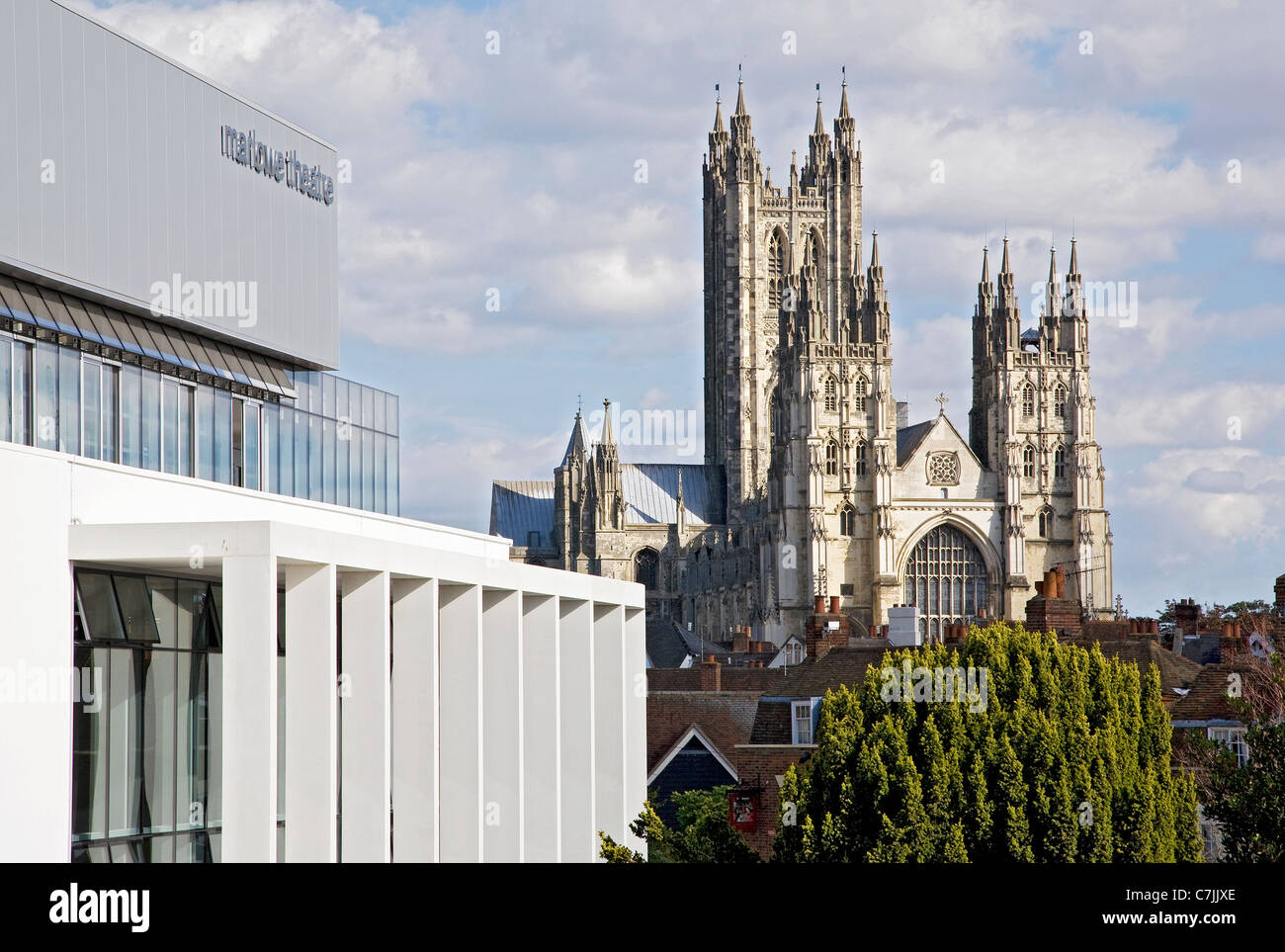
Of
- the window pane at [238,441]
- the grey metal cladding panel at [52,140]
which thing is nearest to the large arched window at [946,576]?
the window pane at [238,441]

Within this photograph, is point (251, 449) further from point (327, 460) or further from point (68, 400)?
point (68, 400)

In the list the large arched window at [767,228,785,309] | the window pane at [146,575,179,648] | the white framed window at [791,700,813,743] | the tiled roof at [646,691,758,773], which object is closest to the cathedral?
the large arched window at [767,228,785,309]

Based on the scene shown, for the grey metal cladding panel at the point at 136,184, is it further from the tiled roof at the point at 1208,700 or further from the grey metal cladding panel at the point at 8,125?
the tiled roof at the point at 1208,700

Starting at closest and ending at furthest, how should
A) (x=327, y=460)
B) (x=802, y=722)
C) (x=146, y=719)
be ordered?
(x=146, y=719), (x=327, y=460), (x=802, y=722)

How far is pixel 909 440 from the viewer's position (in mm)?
105438

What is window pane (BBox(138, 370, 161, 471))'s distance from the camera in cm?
2467

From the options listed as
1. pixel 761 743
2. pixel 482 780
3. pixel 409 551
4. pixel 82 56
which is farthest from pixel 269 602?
pixel 761 743

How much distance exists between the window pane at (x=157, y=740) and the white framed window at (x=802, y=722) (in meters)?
19.8

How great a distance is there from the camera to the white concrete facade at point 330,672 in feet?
50.8

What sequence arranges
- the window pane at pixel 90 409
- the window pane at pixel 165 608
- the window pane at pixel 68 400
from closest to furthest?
the window pane at pixel 165 608
the window pane at pixel 68 400
the window pane at pixel 90 409

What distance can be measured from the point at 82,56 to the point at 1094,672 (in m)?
16.9

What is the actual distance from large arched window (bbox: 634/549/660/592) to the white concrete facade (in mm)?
103768

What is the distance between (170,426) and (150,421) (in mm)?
666

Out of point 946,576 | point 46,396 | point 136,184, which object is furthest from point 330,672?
point 946,576
